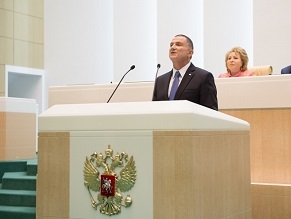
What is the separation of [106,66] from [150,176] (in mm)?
8986

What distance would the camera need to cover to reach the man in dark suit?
13.5 ft

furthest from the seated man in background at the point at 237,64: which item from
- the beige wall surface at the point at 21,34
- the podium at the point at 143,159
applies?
the beige wall surface at the point at 21,34

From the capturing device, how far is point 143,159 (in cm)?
296

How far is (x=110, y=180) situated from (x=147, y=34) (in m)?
7.87

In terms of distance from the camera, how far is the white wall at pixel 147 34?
9.02 metres

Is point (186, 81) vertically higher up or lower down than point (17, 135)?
higher up

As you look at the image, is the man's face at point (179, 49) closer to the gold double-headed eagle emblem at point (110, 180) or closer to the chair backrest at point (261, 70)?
the gold double-headed eagle emblem at point (110, 180)

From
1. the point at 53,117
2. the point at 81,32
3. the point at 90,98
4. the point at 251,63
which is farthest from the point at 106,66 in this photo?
the point at 53,117

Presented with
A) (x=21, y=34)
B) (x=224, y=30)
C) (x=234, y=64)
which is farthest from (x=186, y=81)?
(x=21, y=34)

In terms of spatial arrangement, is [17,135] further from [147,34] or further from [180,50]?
[180,50]

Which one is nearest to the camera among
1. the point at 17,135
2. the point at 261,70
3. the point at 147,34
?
the point at 261,70

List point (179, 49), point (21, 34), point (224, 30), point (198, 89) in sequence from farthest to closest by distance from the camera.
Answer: point (21, 34) → point (224, 30) → point (179, 49) → point (198, 89)

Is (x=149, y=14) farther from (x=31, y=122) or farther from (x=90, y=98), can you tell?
(x=90, y=98)

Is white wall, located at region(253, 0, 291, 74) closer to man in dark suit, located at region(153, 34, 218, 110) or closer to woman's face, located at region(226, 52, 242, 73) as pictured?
woman's face, located at region(226, 52, 242, 73)
